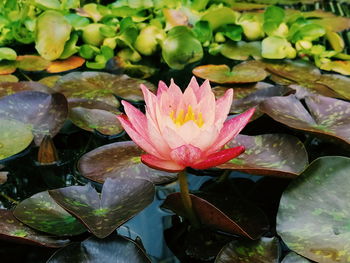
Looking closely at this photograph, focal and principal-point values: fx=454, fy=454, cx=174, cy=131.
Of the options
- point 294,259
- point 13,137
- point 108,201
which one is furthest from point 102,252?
point 13,137

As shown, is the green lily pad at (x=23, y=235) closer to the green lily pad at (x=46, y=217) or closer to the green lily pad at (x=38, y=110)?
the green lily pad at (x=46, y=217)

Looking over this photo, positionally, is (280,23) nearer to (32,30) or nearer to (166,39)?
(166,39)

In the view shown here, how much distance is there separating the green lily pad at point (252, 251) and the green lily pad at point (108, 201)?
175 mm

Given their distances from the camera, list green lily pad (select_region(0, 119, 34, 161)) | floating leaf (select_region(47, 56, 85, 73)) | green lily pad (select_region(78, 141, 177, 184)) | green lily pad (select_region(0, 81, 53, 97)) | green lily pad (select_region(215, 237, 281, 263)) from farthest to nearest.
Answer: floating leaf (select_region(47, 56, 85, 73)) → green lily pad (select_region(0, 81, 53, 97)) → green lily pad (select_region(0, 119, 34, 161)) → green lily pad (select_region(78, 141, 177, 184)) → green lily pad (select_region(215, 237, 281, 263))

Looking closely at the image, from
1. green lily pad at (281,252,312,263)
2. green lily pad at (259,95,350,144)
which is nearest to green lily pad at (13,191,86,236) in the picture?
green lily pad at (281,252,312,263)

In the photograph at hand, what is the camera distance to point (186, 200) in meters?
0.88

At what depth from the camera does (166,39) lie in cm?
180

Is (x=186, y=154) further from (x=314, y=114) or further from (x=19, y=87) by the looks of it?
(x=19, y=87)

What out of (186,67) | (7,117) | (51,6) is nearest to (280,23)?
(186,67)

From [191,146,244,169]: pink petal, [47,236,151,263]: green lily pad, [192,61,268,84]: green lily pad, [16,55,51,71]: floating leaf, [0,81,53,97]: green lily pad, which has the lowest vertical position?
[16,55,51,71]: floating leaf

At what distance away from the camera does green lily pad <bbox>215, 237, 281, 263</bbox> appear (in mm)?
834

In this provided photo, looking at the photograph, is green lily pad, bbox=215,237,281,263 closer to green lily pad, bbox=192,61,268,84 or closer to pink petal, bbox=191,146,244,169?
pink petal, bbox=191,146,244,169

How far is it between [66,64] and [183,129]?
46.0 inches

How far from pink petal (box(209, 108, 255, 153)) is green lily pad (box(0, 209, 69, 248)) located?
1.19ft
